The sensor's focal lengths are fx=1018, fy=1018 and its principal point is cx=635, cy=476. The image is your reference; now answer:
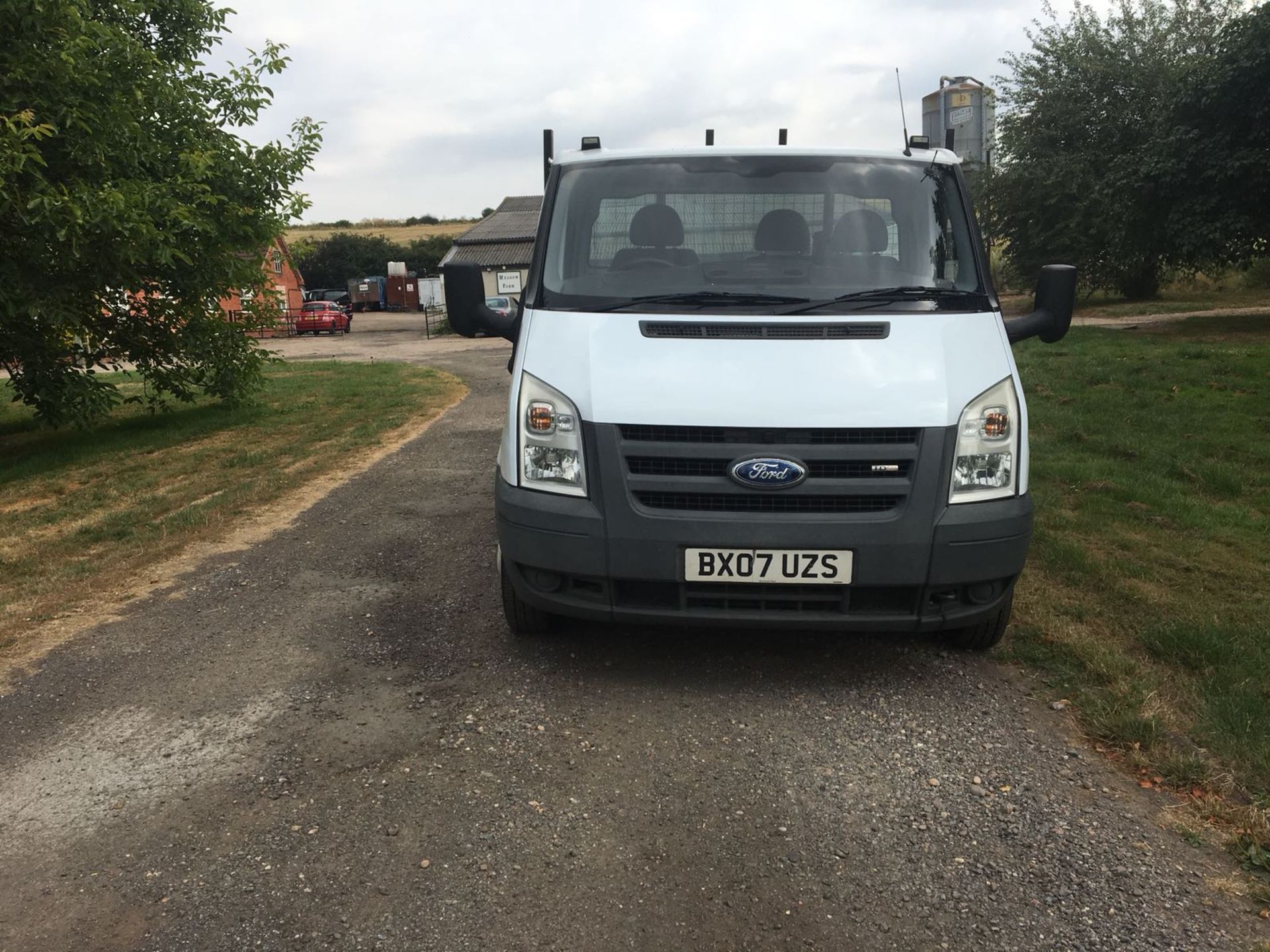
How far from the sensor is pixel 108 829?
3.01 meters

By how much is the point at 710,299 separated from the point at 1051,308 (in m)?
1.60

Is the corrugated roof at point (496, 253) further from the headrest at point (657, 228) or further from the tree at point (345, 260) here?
the headrest at point (657, 228)

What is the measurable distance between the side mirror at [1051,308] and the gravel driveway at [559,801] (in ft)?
4.96

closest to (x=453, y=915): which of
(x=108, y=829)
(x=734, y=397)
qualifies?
(x=108, y=829)

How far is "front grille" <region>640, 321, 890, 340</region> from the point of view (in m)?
3.96

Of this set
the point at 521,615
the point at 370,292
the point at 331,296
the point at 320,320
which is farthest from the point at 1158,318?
the point at 370,292

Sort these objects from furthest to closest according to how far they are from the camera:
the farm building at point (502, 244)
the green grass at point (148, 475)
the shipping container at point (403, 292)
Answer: the shipping container at point (403, 292), the farm building at point (502, 244), the green grass at point (148, 475)

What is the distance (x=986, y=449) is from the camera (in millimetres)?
3791

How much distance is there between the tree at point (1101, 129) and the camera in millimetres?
23328

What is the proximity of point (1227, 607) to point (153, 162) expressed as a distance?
1172 centimetres

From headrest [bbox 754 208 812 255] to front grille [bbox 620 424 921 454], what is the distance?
110 cm

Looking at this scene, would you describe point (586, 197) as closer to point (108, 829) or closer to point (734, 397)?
point (734, 397)

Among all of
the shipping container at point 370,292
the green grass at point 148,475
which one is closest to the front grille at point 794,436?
the green grass at point 148,475

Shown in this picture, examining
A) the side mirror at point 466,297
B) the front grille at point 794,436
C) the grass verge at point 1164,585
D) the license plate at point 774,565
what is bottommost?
the grass verge at point 1164,585
